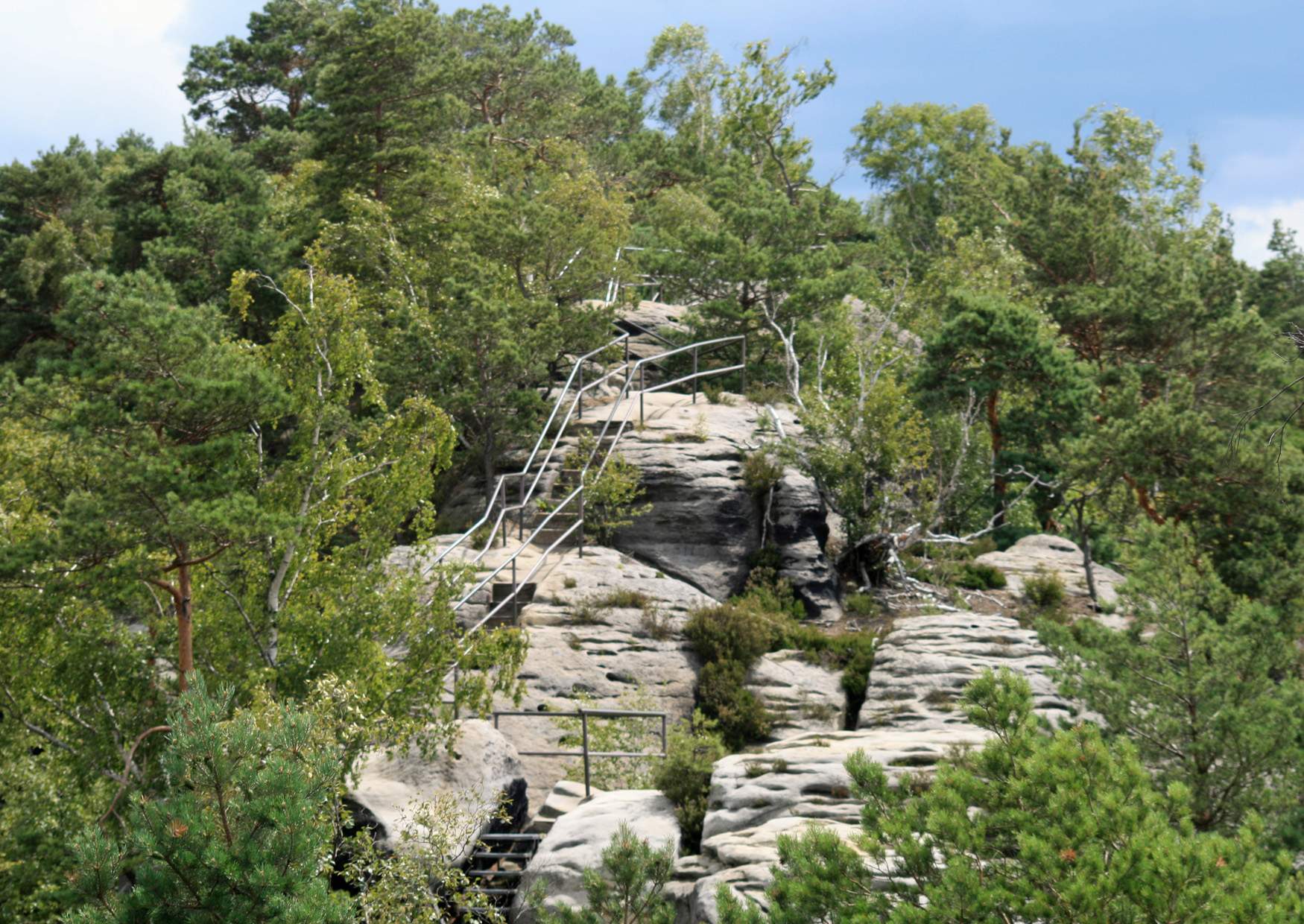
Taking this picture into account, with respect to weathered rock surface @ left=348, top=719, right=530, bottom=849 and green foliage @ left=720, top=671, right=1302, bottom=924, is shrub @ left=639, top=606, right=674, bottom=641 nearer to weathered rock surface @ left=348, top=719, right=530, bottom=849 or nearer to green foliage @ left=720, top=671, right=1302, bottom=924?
weathered rock surface @ left=348, top=719, right=530, bottom=849

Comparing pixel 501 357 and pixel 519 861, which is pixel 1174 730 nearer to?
pixel 519 861

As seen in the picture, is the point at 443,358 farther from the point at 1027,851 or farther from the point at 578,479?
the point at 1027,851

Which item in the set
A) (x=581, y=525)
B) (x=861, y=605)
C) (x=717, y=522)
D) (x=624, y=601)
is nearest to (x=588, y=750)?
(x=624, y=601)

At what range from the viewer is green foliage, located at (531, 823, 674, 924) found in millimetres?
10539

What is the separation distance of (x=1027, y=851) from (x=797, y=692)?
1123 cm

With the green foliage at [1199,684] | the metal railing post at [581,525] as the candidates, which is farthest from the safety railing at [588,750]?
the green foliage at [1199,684]

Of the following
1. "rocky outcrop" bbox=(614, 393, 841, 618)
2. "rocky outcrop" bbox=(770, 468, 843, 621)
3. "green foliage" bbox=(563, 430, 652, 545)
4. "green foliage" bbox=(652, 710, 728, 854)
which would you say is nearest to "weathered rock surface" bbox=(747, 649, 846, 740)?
"rocky outcrop" bbox=(770, 468, 843, 621)

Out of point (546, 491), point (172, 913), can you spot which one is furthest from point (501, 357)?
point (172, 913)

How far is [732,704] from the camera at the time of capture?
707 inches

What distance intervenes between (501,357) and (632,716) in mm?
9524

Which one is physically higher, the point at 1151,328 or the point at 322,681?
the point at 1151,328

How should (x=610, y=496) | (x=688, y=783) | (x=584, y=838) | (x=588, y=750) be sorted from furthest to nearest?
(x=610, y=496) → (x=588, y=750) → (x=688, y=783) → (x=584, y=838)

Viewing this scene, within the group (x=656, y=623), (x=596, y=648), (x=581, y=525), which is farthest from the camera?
(x=581, y=525)

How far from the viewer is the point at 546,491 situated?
23.5 meters
